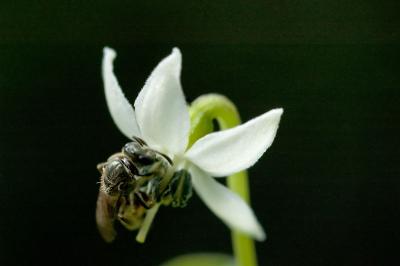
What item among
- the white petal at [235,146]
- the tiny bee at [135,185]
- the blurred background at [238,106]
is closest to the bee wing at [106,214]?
the tiny bee at [135,185]

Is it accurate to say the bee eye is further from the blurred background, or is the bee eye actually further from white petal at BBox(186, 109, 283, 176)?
A: the blurred background

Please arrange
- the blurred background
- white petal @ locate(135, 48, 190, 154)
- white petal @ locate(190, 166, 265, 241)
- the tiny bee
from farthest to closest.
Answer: the blurred background
the tiny bee
white petal @ locate(135, 48, 190, 154)
white petal @ locate(190, 166, 265, 241)

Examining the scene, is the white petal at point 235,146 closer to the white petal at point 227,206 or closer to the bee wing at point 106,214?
the white petal at point 227,206

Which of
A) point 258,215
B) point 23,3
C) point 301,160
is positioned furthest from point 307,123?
point 23,3

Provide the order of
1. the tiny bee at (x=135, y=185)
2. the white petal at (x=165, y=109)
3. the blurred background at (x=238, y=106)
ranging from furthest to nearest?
the blurred background at (x=238, y=106)
the tiny bee at (x=135, y=185)
the white petal at (x=165, y=109)

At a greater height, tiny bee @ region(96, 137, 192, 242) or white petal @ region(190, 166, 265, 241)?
tiny bee @ region(96, 137, 192, 242)

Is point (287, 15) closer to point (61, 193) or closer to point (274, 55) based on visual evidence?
point (274, 55)

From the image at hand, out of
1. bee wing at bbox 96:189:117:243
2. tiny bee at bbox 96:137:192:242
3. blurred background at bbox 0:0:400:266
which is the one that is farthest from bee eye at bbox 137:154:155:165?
blurred background at bbox 0:0:400:266
